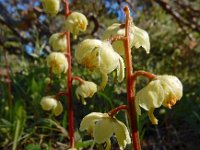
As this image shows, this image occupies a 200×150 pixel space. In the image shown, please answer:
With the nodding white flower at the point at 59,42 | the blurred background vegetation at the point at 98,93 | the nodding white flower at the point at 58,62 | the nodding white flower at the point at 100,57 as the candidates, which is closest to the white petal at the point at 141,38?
the nodding white flower at the point at 100,57

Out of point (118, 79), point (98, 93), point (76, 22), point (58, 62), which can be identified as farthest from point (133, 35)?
point (98, 93)

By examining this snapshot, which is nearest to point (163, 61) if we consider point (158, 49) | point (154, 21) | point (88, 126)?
point (158, 49)

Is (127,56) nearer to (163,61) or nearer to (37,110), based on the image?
(37,110)

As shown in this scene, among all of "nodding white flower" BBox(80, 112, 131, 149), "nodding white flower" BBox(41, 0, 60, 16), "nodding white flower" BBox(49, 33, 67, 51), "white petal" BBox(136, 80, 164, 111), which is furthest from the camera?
"nodding white flower" BBox(49, 33, 67, 51)

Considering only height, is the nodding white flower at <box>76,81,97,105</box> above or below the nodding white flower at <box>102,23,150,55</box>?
above

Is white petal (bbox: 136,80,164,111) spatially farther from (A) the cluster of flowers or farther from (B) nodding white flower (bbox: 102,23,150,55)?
(B) nodding white flower (bbox: 102,23,150,55)

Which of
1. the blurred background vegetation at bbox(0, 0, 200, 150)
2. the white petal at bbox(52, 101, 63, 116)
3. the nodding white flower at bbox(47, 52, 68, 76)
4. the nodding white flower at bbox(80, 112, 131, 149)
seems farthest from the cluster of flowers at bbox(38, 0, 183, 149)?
the white petal at bbox(52, 101, 63, 116)

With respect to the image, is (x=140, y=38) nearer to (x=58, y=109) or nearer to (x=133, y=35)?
(x=133, y=35)
